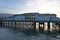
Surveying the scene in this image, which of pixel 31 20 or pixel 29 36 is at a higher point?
pixel 31 20

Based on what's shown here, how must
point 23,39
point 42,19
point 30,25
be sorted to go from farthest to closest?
point 30,25 → point 42,19 → point 23,39

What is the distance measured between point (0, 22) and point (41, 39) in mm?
35777

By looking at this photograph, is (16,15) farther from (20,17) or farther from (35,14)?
(35,14)

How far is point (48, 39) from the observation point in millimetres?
47125

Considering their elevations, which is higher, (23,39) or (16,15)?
(16,15)

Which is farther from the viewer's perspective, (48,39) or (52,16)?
(52,16)

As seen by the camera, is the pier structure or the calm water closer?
the calm water

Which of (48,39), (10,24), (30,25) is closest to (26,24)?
(30,25)

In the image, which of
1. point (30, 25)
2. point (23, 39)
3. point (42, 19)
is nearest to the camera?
point (23, 39)

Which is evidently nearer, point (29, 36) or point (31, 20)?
point (29, 36)

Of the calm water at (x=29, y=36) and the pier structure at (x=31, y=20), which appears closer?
the calm water at (x=29, y=36)

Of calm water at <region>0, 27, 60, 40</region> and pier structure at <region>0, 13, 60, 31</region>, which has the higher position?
pier structure at <region>0, 13, 60, 31</region>

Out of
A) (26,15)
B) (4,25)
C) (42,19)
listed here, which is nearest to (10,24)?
(4,25)

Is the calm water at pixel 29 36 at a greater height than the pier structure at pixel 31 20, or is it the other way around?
the pier structure at pixel 31 20
